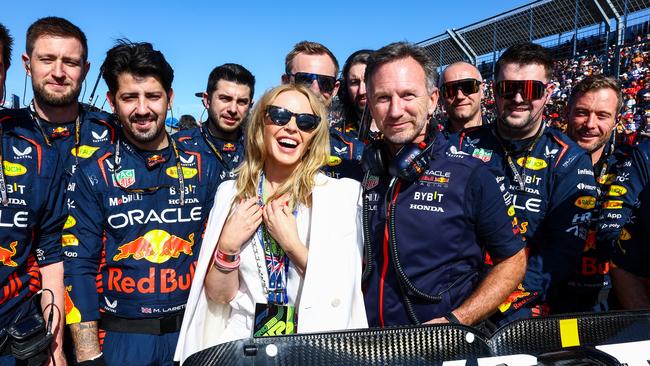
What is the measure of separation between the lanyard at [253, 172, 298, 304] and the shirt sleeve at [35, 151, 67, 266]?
116 cm

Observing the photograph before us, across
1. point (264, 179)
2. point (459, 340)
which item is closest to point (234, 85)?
point (264, 179)

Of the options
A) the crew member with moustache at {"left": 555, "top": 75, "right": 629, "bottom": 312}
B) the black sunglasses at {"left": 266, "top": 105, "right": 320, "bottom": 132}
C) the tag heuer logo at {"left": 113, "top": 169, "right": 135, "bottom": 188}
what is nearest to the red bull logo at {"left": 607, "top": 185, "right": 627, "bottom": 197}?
the crew member with moustache at {"left": 555, "top": 75, "right": 629, "bottom": 312}

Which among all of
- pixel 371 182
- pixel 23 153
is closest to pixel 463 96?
pixel 371 182

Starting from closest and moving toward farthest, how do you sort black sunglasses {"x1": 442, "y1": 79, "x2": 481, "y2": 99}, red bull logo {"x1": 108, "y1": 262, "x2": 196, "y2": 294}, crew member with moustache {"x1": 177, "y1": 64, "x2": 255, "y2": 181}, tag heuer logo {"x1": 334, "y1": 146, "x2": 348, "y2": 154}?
red bull logo {"x1": 108, "y1": 262, "x2": 196, "y2": 294} < tag heuer logo {"x1": 334, "y1": 146, "x2": 348, "y2": 154} < crew member with moustache {"x1": 177, "y1": 64, "x2": 255, "y2": 181} < black sunglasses {"x1": 442, "y1": 79, "x2": 481, "y2": 99}

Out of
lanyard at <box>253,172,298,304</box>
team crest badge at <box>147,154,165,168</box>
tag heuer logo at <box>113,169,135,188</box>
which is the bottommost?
lanyard at <box>253,172,298,304</box>

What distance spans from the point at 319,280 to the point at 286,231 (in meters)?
0.26

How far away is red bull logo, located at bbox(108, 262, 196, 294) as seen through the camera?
2.68 metres

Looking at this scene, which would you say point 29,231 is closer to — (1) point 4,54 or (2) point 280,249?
(1) point 4,54

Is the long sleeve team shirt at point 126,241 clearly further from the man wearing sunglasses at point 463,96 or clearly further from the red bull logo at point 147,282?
the man wearing sunglasses at point 463,96

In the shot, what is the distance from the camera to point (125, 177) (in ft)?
9.04

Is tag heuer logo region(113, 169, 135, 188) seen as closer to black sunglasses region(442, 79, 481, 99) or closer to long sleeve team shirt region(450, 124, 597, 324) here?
long sleeve team shirt region(450, 124, 597, 324)

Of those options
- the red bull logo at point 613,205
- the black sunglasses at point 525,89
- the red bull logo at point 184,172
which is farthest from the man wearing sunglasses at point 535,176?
the red bull logo at point 184,172

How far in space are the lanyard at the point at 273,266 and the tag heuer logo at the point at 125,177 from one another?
934 mm

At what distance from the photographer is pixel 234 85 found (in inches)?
184
